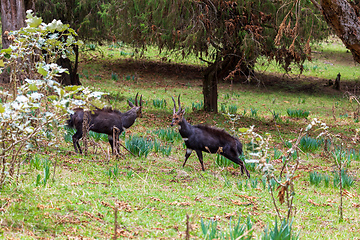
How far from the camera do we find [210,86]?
12477mm

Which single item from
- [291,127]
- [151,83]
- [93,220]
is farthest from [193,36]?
[151,83]

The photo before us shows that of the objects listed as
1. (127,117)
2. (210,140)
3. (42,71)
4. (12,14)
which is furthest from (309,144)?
(12,14)

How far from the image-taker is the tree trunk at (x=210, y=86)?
40.3 feet

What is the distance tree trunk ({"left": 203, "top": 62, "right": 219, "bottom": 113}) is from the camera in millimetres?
12273

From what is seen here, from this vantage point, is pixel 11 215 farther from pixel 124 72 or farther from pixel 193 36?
pixel 124 72

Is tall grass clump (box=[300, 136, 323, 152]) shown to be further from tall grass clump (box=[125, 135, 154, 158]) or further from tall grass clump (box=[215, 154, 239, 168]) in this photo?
tall grass clump (box=[125, 135, 154, 158])

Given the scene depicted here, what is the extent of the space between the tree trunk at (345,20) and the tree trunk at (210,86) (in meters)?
4.36

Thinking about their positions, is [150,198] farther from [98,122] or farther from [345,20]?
[345,20]

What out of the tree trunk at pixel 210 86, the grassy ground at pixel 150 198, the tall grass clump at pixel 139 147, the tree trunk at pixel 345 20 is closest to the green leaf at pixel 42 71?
the grassy ground at pixel 150 198

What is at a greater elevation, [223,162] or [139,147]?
[139,147]

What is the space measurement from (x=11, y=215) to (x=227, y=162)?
4319 mm

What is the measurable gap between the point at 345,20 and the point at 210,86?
5.19m

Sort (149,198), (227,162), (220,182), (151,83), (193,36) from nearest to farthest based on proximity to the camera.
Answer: (149,198) < (220,182) < (227,162) < (193,36) < (151,83)

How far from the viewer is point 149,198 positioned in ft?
16.8
